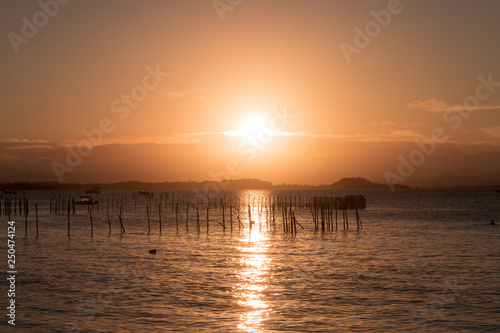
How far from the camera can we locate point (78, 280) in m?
24.6

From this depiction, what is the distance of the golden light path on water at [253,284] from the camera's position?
17203mm

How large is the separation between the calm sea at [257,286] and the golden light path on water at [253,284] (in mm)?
53

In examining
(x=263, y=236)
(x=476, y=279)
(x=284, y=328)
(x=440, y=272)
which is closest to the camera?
(x=284, y=328)

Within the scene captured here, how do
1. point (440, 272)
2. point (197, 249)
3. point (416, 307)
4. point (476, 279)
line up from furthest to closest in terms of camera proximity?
point (197, 249) → point (440, 272) → point (476, 279) → point (416, 307)

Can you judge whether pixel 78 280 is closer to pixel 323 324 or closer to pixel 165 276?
pixel 165 276

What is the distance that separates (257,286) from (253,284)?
488 mm

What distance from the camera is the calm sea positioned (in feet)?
55.8

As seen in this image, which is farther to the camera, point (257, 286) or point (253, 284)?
point (253, 284)

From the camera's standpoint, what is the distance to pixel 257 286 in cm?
2291

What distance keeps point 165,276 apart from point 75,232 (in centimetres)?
2751

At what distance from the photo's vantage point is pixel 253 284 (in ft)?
76.6

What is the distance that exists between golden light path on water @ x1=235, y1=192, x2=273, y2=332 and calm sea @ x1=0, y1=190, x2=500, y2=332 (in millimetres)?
53

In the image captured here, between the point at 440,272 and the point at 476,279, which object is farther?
the point at 440,272

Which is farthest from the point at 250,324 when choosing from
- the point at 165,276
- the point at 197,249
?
the point at 197,249
